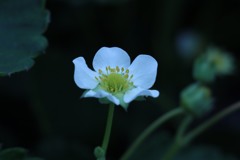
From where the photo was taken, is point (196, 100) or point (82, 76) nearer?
point (82, 76)

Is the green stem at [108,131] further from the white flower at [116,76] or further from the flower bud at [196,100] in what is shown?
the flower bud at [196,100]

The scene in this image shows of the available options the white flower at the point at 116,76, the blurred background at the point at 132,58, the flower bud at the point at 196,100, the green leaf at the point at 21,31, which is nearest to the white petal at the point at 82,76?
the white flower at the point at 116,76

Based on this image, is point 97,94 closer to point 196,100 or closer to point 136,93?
point 136,93

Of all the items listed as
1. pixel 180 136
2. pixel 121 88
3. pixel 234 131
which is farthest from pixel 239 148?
pixel 121 88

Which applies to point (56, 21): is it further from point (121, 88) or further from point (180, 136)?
point (121, 88)

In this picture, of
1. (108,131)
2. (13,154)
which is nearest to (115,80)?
(108,131)

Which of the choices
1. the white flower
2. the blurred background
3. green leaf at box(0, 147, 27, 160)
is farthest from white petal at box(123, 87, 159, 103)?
the blurred background

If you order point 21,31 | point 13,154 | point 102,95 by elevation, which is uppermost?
point 21,31
